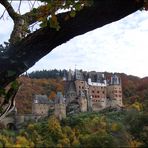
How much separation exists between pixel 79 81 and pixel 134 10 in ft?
267

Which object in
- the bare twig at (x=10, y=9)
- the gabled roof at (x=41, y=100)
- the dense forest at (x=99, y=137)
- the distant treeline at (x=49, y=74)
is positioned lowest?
the dense forest at (x=99, y=137)

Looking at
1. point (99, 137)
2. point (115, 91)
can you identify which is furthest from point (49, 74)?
point (99, 137)

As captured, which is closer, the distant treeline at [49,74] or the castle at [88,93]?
the castle at [88,93]

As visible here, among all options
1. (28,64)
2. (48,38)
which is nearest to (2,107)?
(28,64)

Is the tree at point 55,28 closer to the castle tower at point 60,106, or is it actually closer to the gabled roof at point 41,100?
the castle tower at point 60,106

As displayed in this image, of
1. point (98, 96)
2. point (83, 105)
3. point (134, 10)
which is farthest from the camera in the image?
point (98, 96)

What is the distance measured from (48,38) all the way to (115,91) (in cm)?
8463

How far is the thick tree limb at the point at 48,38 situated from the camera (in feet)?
13.1

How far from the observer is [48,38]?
4051 mm

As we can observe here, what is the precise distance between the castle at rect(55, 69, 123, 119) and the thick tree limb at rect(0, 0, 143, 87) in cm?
6878

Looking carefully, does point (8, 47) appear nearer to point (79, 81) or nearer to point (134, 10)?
point (134, 10)

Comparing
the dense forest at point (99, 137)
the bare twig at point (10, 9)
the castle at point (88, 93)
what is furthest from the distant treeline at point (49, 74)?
the bare twig at point (10, 9)

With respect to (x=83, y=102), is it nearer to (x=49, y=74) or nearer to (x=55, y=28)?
(x=49, y=74)

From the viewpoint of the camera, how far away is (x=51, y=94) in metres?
91.6
